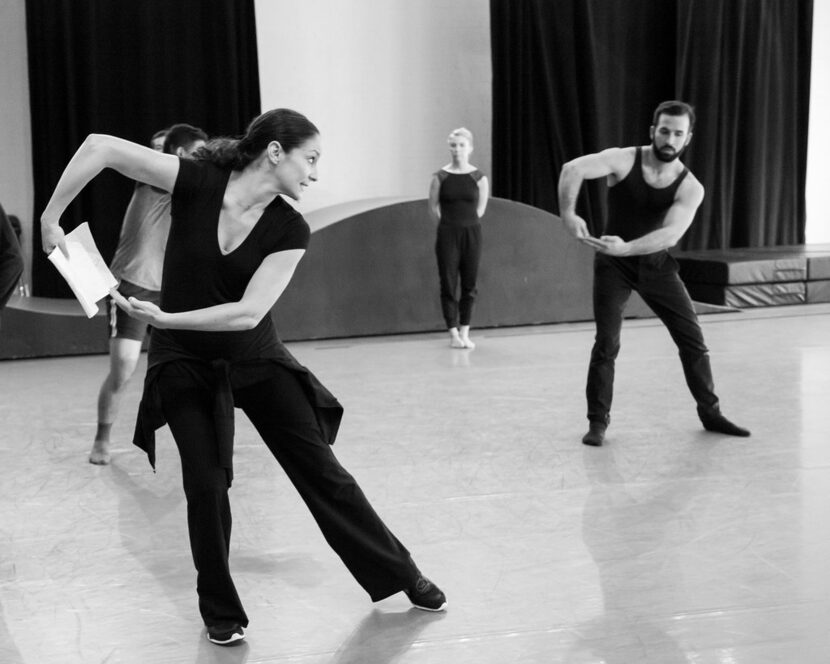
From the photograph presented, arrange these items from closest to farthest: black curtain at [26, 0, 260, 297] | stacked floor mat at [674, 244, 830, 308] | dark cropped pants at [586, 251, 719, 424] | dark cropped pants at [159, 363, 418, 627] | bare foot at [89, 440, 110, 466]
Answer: dark cropped pants at [159, 363, 418, 627], bare foot at [89, 440, 110, 466], dark cropped pants at [586, 251, 719, 424], black curtain at [26, 0, 260, 297], stacked floor mat at [674, 244, 830, 308]

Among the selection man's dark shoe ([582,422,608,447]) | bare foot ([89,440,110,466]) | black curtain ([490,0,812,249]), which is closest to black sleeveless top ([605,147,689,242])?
man's dark shoe ([582,422,608,447])

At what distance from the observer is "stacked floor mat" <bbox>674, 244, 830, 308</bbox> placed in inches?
348

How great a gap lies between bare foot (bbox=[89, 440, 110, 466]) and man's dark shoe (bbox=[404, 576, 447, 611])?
6.77 ft

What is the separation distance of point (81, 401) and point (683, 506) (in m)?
3.41

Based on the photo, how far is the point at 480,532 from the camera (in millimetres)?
3547

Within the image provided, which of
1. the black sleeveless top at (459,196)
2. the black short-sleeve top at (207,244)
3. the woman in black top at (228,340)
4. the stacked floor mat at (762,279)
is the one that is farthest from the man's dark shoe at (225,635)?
the stacked floor mat at (762,279)

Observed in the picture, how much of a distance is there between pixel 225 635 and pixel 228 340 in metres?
0.73

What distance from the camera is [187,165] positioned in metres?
2.50

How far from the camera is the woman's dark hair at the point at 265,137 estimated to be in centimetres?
253

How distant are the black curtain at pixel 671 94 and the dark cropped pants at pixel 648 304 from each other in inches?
207

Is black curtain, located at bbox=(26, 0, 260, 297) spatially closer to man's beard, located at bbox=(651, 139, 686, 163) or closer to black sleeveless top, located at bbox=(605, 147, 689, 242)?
black sleeveless top, located at bbox=(605, 147, 689, 242)

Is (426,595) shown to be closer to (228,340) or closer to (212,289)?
(228,340)

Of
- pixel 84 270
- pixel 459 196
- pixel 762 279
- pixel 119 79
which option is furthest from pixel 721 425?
pixel 119 79

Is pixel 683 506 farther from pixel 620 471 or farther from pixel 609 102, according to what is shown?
pixel 609 102
